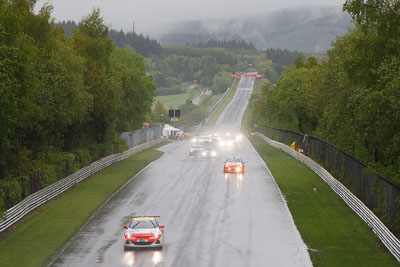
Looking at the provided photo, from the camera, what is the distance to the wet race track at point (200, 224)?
936 inches

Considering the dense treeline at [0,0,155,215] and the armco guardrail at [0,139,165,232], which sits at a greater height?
the dense treeline at [0,0,155,215]

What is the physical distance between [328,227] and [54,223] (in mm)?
14868

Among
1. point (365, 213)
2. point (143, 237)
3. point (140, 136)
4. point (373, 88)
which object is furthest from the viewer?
point (140, 136)

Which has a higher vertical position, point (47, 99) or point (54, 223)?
point (47, 99)

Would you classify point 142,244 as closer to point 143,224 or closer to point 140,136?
point 143,224

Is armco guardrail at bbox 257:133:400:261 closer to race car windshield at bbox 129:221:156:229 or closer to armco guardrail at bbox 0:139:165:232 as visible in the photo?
race car windshield at bbox 129:221:156:229

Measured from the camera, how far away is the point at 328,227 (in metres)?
30.4

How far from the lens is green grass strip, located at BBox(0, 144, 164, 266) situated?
2473 centimetres

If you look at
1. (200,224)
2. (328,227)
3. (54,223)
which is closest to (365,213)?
(328,227)

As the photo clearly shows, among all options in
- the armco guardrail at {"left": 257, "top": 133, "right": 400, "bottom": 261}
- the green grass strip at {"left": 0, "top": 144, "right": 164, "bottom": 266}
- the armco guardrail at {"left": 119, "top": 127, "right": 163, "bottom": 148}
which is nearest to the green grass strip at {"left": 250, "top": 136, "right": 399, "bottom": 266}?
the armco guardrail at {"left": 257, "top": 133, "right": 400, "bottom": 261}

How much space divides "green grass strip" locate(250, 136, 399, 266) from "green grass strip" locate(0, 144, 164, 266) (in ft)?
38.7

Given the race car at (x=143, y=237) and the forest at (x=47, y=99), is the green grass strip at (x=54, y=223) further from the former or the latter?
the race car at (x=143, y=237)

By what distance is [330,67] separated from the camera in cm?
5303

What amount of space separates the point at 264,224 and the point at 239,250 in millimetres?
6136
